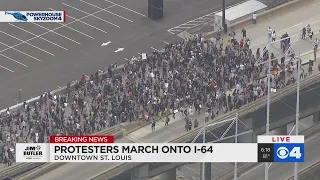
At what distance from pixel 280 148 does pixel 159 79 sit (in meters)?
35.9

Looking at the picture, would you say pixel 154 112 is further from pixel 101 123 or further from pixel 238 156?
pixel 238 156

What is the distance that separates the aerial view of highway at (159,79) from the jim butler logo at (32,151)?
33.8 ft

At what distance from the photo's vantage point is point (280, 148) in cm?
9612

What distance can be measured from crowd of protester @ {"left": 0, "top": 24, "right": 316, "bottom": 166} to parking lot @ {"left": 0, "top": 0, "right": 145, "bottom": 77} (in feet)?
35.4

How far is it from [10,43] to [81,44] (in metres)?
6.63

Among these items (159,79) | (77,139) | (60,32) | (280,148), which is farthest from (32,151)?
(60,32)

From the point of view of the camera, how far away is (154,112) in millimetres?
125062

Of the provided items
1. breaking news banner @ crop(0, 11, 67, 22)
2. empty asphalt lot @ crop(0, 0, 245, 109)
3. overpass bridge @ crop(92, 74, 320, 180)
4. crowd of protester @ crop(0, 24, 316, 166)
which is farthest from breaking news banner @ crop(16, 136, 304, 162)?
breaking news banner @ crop(0, 11, 67, 22)

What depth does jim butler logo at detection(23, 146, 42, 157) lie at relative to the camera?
102125 mm

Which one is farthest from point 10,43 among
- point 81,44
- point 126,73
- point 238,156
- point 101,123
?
point 238,156

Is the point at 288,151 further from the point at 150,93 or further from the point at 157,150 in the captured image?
the point at 150,93

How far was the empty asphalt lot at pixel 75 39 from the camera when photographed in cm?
13988

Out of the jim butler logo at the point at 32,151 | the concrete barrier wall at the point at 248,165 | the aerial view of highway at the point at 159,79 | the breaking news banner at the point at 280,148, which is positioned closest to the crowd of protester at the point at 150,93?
the aerial view of highway at the point at 159,79

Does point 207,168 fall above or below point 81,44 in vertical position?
below
